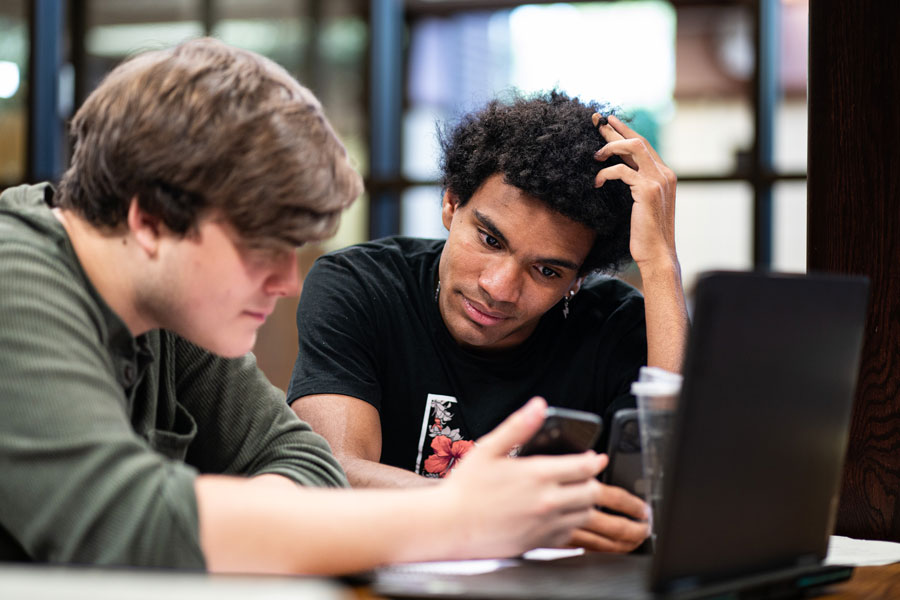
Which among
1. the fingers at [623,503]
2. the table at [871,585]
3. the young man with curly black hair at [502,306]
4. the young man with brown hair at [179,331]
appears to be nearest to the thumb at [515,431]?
the young man with brown hair at [179,331]

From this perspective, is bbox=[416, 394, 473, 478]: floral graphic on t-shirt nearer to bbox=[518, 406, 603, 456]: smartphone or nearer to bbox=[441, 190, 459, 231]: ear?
bbox=[441, 190, 459, 231]: ear

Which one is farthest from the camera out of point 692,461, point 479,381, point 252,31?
point 252,31

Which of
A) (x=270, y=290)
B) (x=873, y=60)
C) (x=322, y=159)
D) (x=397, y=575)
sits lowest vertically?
(x=397, y=575)

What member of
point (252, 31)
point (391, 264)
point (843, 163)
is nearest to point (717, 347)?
point (843, 163)

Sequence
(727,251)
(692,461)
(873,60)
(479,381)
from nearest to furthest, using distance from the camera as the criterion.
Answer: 1. (692,461)
2. (873,60)
3. (479,381)
4. (727,251)

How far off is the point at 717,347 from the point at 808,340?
0.14m

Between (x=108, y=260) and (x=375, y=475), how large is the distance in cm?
60

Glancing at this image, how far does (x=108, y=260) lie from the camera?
0.97 m

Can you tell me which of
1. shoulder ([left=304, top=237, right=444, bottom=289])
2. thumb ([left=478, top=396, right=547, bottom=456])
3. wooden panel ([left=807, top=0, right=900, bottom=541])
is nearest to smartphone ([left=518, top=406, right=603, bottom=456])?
thumb ([left=478, top=396, right=547, bottom=456])

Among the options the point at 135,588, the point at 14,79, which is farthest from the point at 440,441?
the point at 14,79

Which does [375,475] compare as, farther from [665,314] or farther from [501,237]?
[665,314]

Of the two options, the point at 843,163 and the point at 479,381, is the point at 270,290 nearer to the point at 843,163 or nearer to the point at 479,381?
the point at 479,381

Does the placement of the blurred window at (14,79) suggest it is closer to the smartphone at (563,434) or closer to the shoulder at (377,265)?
the shoulder at (377,265)

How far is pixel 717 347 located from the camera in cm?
79
